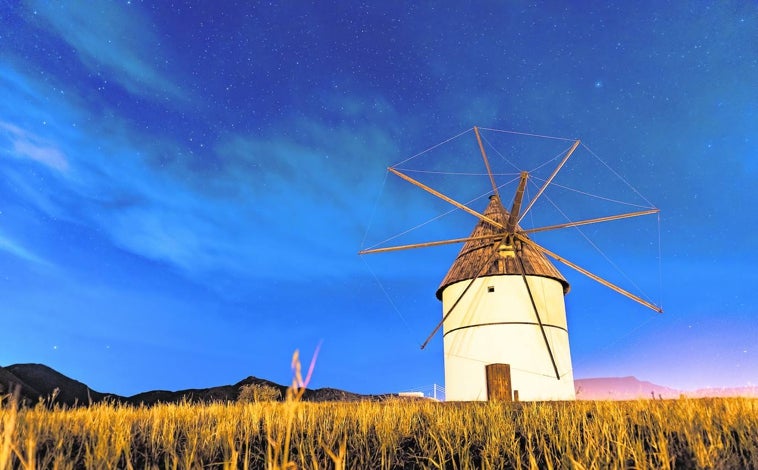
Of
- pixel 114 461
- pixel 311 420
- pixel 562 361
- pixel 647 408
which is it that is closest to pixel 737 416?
pixel 647 408

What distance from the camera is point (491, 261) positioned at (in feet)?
76.1

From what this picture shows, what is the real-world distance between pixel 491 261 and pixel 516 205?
8.88 feet

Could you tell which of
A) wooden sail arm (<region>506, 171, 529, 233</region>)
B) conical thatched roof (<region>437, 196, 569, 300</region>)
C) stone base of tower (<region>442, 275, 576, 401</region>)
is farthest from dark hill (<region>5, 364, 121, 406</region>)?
wooden sail arm (<region>506, 171, 529, 233</region>)

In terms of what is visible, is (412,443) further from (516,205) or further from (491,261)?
(516,205)

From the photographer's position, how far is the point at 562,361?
22.5 meters

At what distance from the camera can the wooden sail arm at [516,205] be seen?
2229 centimetres

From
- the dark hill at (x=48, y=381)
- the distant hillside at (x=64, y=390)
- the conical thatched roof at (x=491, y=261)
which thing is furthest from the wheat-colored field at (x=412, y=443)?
the dark hill at (x=48, y=381)

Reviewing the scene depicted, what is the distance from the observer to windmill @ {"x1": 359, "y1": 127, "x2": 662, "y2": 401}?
2147 cm

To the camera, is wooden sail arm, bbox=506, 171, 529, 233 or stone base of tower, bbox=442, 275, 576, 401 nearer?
stone base of tower, bbox=442, 275, 576, 401

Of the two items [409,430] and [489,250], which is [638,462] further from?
[489,250]

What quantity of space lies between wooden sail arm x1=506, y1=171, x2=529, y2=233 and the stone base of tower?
8.13 feet

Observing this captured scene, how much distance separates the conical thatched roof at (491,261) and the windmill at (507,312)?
0.14 feet

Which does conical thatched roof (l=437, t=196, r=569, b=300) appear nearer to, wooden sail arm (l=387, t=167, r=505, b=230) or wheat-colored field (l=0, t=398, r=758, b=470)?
wooden sail arm (l=387, t=167, r=505, b=230)

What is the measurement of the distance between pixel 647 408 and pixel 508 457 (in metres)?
3.89
